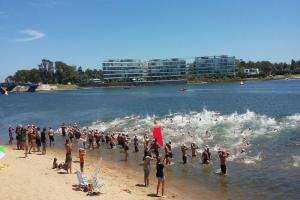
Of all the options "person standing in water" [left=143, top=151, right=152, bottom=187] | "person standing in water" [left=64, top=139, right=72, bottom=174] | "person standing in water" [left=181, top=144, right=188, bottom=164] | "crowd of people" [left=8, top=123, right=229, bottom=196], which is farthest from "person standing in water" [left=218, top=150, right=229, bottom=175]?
"person standing in water" [left=64, top=139, right=72, bottom=174]

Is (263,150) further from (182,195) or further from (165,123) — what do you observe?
(165,123)

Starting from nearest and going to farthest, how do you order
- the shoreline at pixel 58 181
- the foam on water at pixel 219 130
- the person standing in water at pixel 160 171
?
the shoreline at pixel 58 181
the person standing in water at pixel 160 171
the foam on water at pixel 219 130

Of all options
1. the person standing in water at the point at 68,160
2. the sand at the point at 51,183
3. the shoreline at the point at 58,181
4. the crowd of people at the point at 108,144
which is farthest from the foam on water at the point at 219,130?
the person standing in water at the point at 68,160

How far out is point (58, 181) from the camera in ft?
80.5

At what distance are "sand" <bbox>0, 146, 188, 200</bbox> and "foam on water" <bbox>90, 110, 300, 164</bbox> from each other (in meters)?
8.81

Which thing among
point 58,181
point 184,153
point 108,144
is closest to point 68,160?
point 58,181

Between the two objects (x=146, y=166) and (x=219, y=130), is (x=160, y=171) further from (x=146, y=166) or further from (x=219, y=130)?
(x=219, y=130)

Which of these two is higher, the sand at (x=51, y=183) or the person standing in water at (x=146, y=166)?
the person standing in water at (x=146, y=166)

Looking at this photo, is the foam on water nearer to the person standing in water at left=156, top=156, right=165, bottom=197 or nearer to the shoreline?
the shoreline

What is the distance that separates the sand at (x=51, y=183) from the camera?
2167 cm

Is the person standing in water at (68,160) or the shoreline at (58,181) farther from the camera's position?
the person standing in water at (68,160)

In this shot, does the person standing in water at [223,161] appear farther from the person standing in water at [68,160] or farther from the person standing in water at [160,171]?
the person standing in water at [68,160]

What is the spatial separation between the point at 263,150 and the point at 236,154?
2491 millimetres

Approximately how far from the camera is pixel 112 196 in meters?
22.0
